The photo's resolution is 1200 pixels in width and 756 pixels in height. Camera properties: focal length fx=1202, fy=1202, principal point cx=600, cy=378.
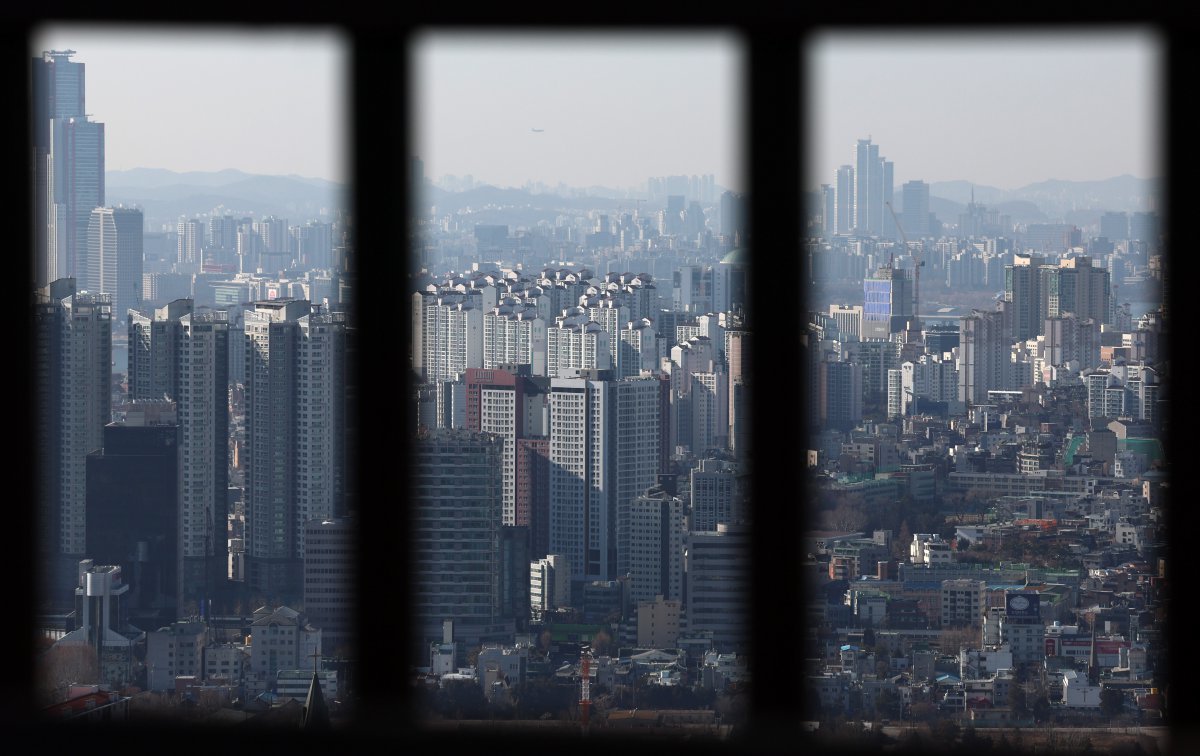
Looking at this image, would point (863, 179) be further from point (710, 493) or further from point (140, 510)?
point (140, 510)

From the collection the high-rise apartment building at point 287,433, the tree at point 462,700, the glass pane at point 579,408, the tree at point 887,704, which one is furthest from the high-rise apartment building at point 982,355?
the high-rise apartment building at point 287,433

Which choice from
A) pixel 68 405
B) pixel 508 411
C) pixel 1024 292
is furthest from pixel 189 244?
pixel 1024 292

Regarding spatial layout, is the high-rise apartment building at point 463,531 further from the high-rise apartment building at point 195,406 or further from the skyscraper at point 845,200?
the skyscraper at point 845,200

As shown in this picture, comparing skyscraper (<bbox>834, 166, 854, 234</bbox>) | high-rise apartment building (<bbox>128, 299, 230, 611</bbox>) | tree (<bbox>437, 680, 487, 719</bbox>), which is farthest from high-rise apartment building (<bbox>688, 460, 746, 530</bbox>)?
high-rise apartment building (<bbox>128, 299, 230, 611</bbox>)

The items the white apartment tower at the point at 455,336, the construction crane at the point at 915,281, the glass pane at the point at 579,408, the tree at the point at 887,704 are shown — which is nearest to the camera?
the tree at the point at 887,704

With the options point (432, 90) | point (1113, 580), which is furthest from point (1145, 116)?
point (1113, 580)
